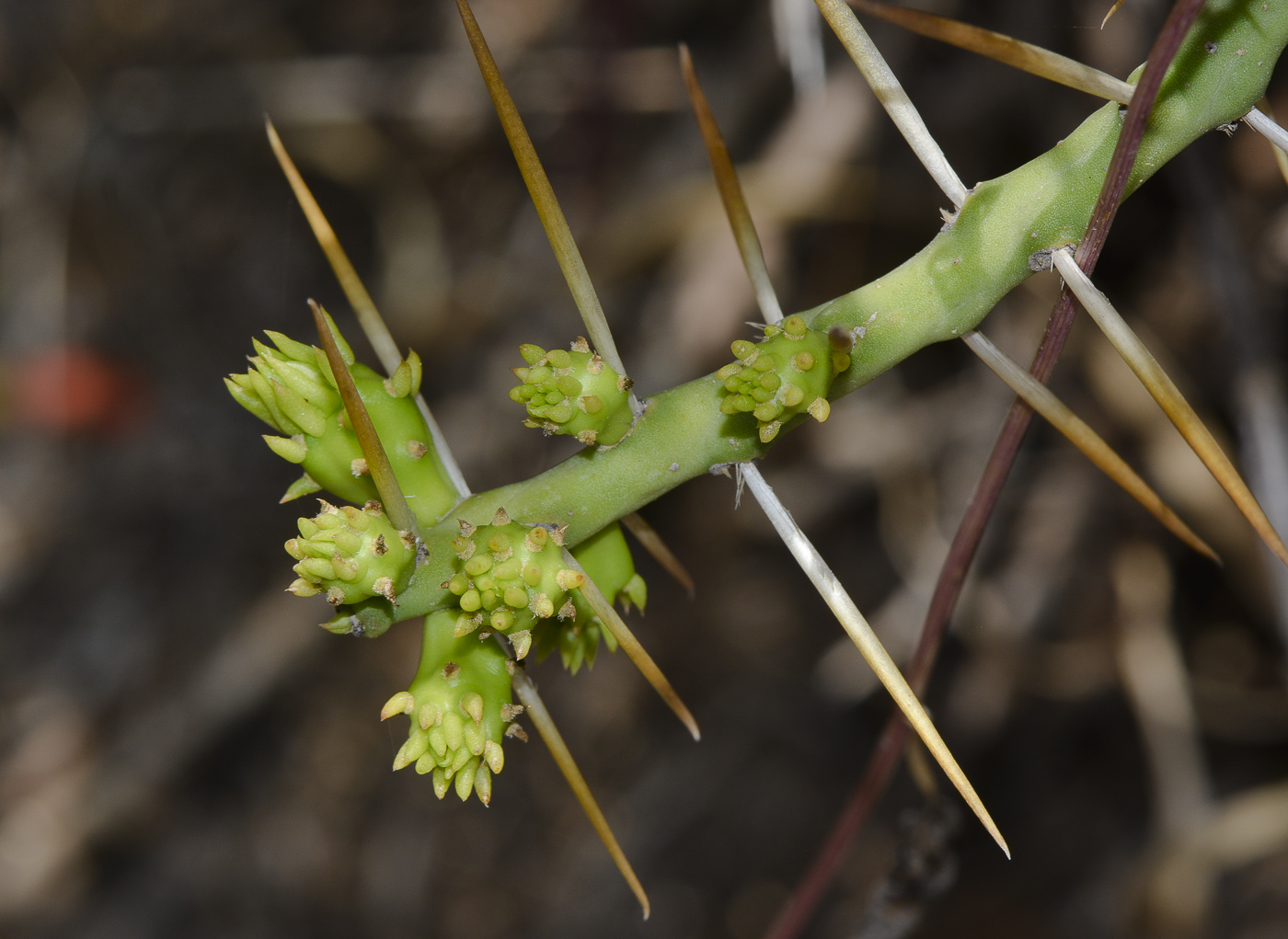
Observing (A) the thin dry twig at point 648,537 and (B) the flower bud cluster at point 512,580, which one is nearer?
(B) the flower bud cluster at point 512,580

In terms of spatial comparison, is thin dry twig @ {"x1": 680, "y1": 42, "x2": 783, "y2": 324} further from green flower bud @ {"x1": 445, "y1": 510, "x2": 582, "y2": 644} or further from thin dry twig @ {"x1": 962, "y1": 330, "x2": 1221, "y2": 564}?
green flower bud @ {"x1": 445, "y1": 510, "x2": 582, "y2": 644}

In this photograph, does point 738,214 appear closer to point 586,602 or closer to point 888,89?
point 888,89

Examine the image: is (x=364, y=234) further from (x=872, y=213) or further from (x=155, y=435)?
(x=872, y=213)

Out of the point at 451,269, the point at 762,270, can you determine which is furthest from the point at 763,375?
the point at 451,269

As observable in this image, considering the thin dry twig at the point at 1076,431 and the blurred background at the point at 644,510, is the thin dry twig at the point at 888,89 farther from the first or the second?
the blurred background at the point at 644,510

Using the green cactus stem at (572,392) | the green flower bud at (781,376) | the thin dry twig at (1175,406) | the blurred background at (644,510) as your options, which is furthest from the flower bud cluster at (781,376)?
the blurred background at (644,510)

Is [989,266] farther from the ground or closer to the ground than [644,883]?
farther from the ground

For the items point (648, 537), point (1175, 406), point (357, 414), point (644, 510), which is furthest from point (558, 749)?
point (644, 510)
